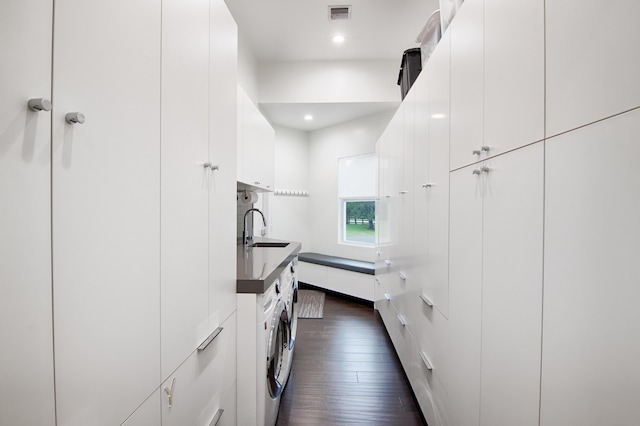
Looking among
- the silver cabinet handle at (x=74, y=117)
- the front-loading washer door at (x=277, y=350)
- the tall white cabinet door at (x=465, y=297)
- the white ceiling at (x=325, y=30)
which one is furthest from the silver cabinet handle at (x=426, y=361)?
the white ceiling at (x=325, y=30)

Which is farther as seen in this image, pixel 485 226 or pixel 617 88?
pixel 485 226

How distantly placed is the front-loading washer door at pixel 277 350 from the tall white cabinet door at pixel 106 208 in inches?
31.4

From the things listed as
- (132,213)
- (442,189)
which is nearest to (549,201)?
(442,189)

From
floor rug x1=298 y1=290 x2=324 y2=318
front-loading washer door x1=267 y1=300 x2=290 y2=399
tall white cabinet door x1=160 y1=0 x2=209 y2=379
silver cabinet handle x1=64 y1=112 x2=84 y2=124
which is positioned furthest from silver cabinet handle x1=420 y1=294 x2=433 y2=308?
floor rug x1=298 y1=290 x2=324 y2=318

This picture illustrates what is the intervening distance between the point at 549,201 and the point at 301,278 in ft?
14.1

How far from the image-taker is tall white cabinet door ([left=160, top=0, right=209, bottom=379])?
0.75 m

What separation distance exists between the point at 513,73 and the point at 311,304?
3637 mm

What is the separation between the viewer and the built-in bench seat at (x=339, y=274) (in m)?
3.85

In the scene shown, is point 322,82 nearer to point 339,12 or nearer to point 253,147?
point 339,12

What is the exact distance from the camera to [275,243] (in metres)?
3.01

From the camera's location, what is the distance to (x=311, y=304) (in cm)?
390

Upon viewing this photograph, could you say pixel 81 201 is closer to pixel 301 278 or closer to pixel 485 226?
pixel 485 226

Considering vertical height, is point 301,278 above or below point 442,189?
below

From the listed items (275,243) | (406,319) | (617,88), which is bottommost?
(406,319)
